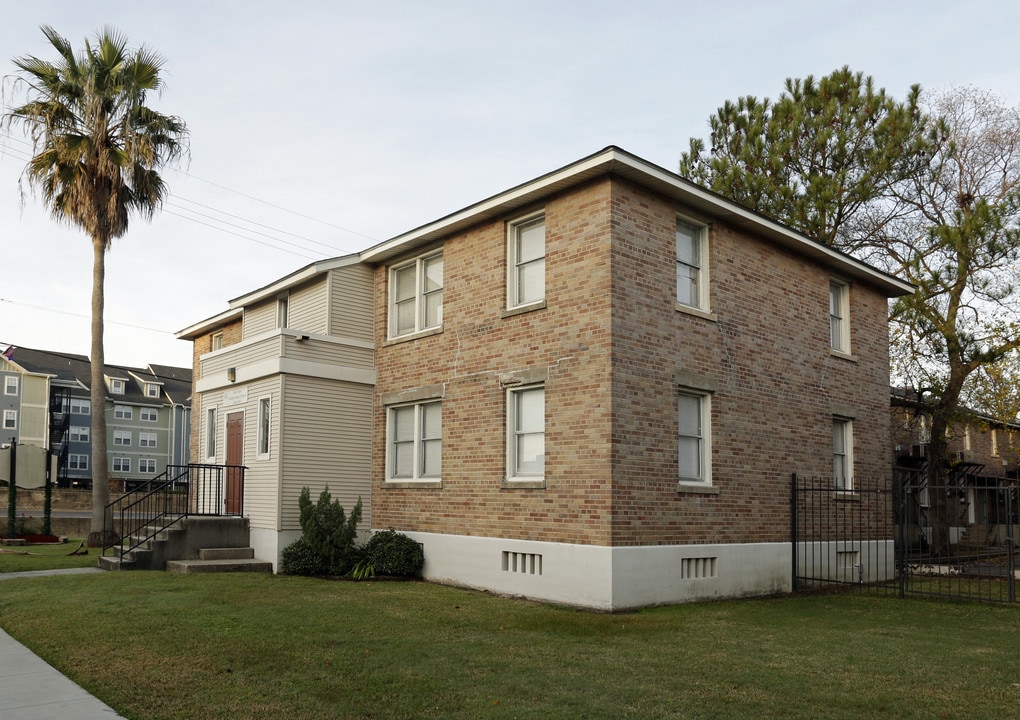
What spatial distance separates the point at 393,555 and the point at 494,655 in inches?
288

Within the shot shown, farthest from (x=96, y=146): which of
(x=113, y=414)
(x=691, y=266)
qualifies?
(x=113, y=414)

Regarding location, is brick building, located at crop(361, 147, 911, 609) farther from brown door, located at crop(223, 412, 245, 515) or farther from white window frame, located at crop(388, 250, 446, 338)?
brown door, located at crop(223, 412, 245, 515)

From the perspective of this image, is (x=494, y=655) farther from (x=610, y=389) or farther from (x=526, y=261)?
(x=526, y=261)

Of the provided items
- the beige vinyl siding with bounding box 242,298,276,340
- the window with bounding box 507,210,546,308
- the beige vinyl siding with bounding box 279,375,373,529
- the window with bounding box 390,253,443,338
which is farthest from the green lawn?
the beige vinyl siding with bounding box 242,298,276,340

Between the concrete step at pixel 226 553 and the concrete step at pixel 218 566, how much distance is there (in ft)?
0.46

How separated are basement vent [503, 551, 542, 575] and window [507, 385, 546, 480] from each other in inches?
49.1

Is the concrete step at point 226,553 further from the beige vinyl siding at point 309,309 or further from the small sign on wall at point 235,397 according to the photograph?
the beige vinyl siding at point 309,309

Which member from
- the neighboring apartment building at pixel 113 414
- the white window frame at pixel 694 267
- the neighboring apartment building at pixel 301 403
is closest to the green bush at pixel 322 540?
the neighboring apartment building at pixel 301 403

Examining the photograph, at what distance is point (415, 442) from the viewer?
16.9 metres

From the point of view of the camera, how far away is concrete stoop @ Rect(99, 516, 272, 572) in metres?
15.9

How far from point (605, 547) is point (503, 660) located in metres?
4.40

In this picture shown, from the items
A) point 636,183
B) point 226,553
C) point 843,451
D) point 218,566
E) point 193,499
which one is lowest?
point 218,566

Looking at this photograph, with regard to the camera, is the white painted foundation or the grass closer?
the white painted foundation

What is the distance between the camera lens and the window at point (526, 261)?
14.9 metres
